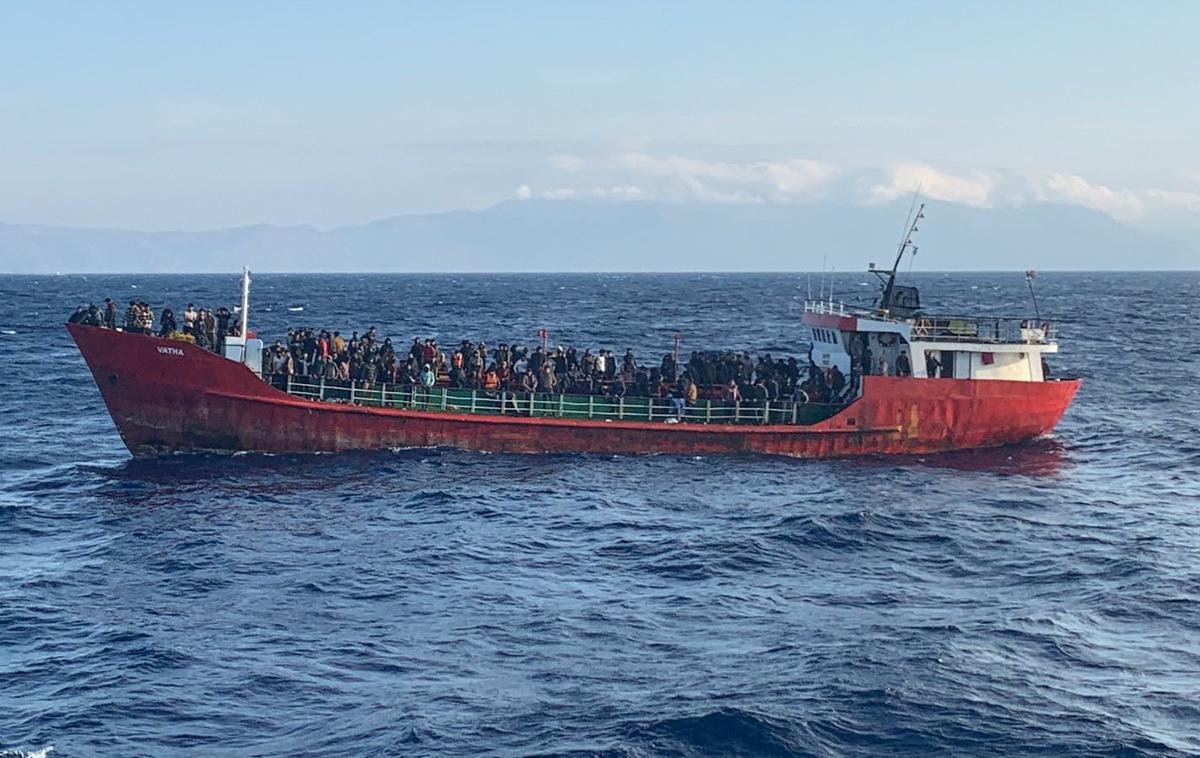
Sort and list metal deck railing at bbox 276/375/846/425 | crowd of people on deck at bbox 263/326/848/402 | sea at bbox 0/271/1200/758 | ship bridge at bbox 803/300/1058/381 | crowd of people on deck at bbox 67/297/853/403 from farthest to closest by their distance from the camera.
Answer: ship bridge at bbox 803/300/1058/381, crowd of people on deck at bbox 263/326/848/402, metal deck railing at bbox 276/375/846/425, crowd of people on deck at bbox 67/297/853/403, sea at bbox 0/271/1200/758

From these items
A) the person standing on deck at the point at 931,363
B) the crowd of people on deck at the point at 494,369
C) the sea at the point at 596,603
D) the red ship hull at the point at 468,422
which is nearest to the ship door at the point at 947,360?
the person standing on deck at the point at 931,363

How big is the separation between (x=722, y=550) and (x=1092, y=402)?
3072cm

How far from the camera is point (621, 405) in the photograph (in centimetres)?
3909

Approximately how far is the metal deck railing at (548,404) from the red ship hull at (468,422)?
45 centimetres

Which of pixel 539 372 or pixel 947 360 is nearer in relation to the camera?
pixel 539 372

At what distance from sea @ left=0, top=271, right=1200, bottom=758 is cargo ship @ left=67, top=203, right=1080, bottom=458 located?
0.73m

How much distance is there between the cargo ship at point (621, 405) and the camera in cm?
3697

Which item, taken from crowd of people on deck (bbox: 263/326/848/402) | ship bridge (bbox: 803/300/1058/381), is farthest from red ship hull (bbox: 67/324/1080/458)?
crowd of people on deck (bbox: 263/326/848/402)

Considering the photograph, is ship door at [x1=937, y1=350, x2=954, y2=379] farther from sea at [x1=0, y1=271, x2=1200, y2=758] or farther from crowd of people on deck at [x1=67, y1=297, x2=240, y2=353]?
crowd of people on deck at [x1=67, y1=297, x2=240, y2=353]

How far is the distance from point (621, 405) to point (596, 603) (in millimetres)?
14871

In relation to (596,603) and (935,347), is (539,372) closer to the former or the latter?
(935,347)

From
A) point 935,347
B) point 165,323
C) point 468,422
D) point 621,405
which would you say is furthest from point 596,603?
point 165,323

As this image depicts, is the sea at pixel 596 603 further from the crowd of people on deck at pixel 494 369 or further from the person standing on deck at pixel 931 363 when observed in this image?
the person standing on deck at pixel 931 363

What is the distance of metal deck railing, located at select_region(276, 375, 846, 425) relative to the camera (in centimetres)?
3816
